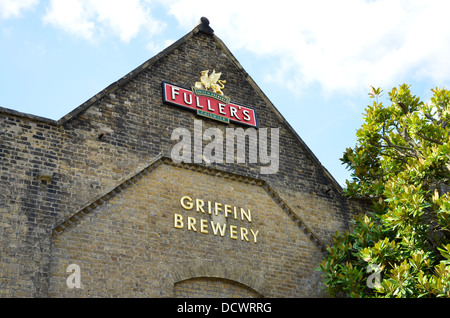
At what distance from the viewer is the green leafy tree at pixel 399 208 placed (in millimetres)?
16562

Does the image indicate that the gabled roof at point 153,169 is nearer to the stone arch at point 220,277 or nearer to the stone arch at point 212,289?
the stone arch at point 220,277

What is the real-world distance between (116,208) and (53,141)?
2272mm

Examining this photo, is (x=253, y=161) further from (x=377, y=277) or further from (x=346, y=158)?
(x=377, y=277)

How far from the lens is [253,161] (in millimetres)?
19719

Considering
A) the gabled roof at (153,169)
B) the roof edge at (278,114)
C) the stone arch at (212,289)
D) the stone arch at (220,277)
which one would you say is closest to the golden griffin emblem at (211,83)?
the roof edge at (278,114)

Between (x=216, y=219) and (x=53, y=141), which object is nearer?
(x=53, y=141)

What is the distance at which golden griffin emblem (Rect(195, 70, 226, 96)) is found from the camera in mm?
20125

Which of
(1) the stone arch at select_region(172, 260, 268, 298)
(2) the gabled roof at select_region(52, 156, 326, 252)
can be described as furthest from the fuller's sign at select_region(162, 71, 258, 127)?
(1) the stone arch at select_region(172, 260, 268, 298)

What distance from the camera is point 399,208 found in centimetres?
1734

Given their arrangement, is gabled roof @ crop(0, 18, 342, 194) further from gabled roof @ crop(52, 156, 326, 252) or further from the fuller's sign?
gabled roof @ crop(52, 156, 326, 252)

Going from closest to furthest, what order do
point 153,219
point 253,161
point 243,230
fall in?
1. point 153,219
2. point 243,230
3. point 253,161

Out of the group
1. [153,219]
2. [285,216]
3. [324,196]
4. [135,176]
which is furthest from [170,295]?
[324,196]

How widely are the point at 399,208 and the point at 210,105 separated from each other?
6.08m

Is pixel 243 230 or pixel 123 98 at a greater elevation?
pixel 123 98
